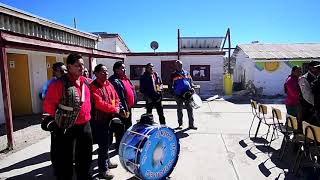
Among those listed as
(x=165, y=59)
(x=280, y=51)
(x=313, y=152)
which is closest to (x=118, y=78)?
(x=313, y=152)

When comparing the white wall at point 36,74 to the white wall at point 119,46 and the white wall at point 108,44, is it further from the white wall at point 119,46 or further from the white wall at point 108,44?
the white wall at point 119,46

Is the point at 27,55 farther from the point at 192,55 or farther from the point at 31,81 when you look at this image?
the point at 192,55

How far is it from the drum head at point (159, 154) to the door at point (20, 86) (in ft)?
27.1

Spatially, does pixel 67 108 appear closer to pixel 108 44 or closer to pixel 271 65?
pixel 271 65

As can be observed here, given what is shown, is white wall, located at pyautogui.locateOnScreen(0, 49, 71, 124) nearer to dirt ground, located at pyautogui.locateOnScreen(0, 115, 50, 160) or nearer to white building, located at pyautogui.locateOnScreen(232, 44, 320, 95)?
dirt ground, located at pyautogui.locateOnScreen(0, 115, 50, 160)

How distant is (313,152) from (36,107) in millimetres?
9424

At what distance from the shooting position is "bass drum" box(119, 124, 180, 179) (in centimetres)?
344

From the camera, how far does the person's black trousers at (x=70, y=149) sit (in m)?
3.31

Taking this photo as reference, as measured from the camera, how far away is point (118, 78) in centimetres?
498

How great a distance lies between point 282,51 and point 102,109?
1844cm

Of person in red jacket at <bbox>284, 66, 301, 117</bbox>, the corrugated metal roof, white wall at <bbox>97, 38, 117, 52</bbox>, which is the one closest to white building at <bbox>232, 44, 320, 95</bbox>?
the corrugated metal roof

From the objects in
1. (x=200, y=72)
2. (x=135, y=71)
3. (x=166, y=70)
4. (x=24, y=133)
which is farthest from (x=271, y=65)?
(x=24, y=133)

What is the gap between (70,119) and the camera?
127 inches

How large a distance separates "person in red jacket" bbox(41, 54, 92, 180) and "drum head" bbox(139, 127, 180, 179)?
68 centimetres
